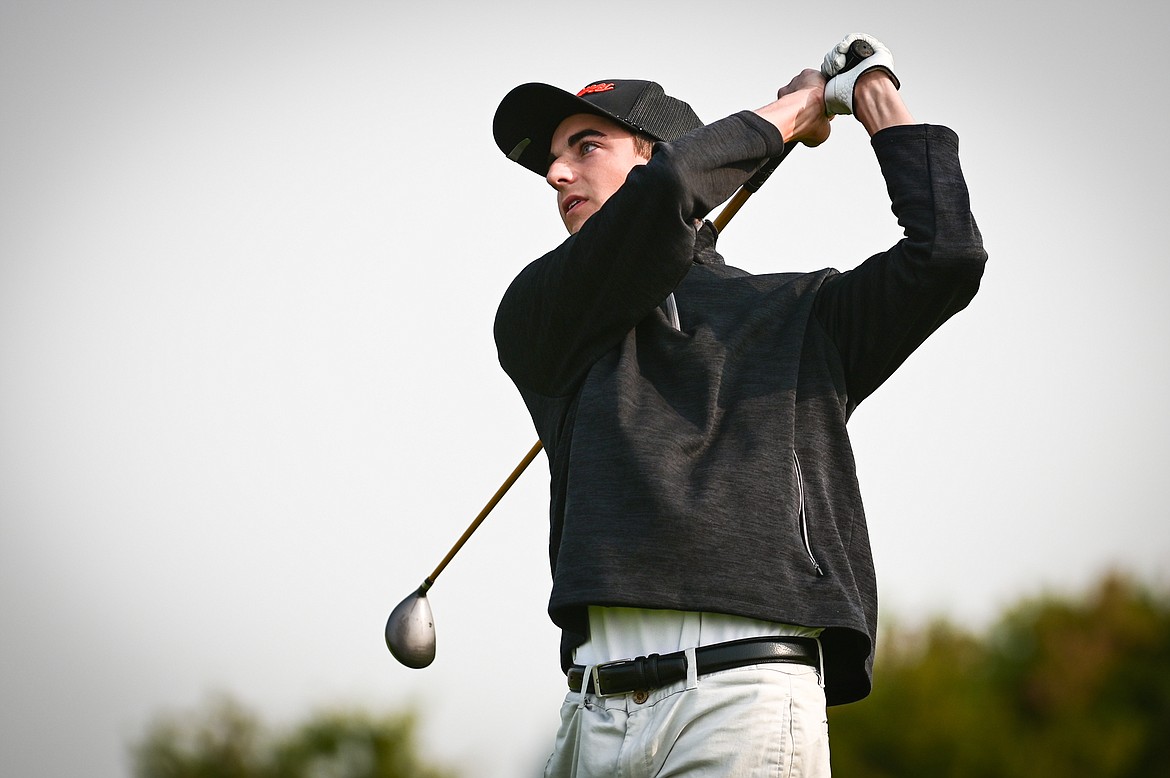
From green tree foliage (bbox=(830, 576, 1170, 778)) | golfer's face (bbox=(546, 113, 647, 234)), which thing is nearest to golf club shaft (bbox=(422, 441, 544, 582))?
golfer's face (bbox=(546, 113, 647, 234))

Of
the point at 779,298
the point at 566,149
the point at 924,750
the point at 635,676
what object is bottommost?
the point at 924,750

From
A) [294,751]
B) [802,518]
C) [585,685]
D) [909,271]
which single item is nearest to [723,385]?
[802,518]

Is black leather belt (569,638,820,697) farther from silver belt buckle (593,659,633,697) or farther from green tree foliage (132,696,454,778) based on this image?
green tree foliage (132,696,454,778)

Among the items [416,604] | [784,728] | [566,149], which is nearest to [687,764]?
[784,728]

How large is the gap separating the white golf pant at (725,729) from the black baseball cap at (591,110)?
1685mm

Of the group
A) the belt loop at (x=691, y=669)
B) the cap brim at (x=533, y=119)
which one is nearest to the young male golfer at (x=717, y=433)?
the belt loop at (x=691, y=669)

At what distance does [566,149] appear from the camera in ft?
13.1

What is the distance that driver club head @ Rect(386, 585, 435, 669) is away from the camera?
5055 millimetres

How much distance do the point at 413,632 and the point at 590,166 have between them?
2174mm

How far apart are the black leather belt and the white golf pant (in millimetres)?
19

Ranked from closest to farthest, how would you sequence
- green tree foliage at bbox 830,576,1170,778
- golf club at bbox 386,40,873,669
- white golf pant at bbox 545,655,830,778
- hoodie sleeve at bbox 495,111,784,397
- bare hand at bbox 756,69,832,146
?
white golf pant at bbox 545,655,830,778 → hoodie sleeve at bbox 495,111,784,397 → bare hand at bbox 756,69,832,146 → golf club at bbox 386,40,873,669 → green tree foliage at bbox 830,576,1170,778

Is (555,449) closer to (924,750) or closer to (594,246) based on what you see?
(594,246)

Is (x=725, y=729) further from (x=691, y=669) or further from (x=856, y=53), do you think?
(x=856, y=53)

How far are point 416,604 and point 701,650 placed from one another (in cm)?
257
